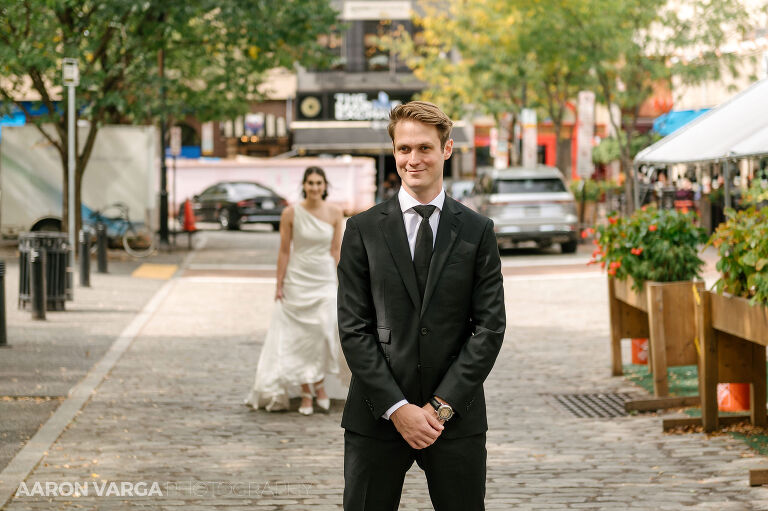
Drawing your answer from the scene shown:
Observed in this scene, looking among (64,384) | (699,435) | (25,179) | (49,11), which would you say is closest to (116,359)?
(64,384)

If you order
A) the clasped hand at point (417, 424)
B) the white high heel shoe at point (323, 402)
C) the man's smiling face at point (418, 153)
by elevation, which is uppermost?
the man's smiling face at point (418, 153)

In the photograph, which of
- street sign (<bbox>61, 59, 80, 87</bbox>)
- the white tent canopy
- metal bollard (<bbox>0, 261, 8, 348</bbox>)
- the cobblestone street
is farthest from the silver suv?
the white tent canopy

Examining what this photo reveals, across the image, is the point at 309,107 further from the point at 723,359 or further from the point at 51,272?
the point at 723,359

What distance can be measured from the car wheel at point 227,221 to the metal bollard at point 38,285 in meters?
24.3

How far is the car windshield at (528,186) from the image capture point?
2633 centimetres

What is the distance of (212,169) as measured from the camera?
43.6 meters

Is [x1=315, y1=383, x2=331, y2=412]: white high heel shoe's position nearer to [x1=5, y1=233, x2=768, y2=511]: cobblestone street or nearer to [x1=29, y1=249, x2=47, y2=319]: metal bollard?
[x1=5, y1=233, x2=768, y2=511]: cobblestone street

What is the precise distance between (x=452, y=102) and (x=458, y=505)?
41.5 m

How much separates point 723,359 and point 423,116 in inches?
194

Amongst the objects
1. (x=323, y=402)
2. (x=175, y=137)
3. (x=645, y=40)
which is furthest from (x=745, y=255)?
(x=175, y=137)

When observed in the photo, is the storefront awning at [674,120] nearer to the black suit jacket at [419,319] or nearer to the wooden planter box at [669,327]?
the wooden planter box at [669,327]

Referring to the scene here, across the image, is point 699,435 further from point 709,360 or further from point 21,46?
point 21,46

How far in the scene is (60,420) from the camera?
330 inches

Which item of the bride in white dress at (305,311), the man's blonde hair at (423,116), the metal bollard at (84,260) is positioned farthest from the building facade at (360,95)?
the man's blonde hair at (423,116)
